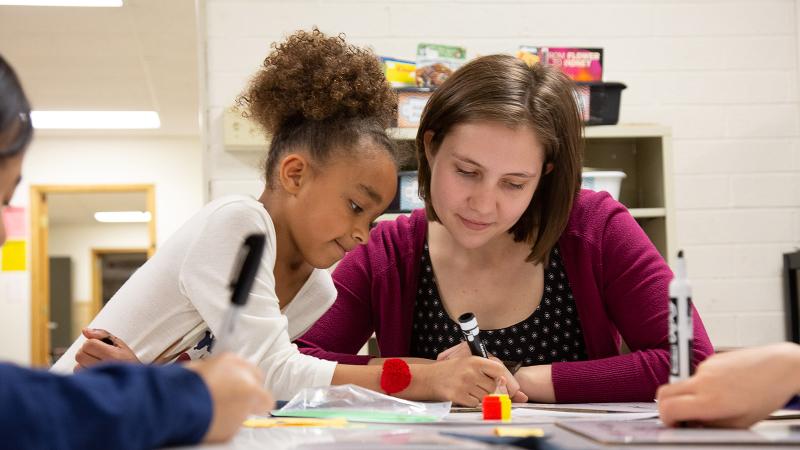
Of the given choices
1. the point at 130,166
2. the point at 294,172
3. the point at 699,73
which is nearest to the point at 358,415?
the point at 294,172

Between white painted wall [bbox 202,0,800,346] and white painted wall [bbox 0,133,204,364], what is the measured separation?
5066 mm

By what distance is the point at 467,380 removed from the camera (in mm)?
1224

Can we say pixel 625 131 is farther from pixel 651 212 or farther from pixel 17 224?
pixel 17 224

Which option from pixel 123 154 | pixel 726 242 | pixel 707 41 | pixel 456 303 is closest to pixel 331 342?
pixel 456 303

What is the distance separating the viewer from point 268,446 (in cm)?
78

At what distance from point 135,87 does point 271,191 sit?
198 inches

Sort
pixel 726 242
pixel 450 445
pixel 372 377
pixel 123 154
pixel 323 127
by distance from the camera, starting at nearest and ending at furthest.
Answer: pixel 450 445
pixel 372 377
pixel 323 127
pixel 726 242
pixel 123 154

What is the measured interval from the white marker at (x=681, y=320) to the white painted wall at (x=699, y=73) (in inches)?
96.7

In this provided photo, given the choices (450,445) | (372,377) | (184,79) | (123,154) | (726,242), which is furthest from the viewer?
(123,154)

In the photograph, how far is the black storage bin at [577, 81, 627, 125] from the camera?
9.29 ft

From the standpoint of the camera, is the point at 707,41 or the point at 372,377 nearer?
the point at 372,377

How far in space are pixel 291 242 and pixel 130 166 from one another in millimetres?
7179

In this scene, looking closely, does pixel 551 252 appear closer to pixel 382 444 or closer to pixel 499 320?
pixel 499 320

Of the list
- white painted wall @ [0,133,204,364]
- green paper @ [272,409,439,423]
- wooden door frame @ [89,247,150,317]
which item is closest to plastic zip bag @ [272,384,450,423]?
green paper @ [272,409,439,423]
